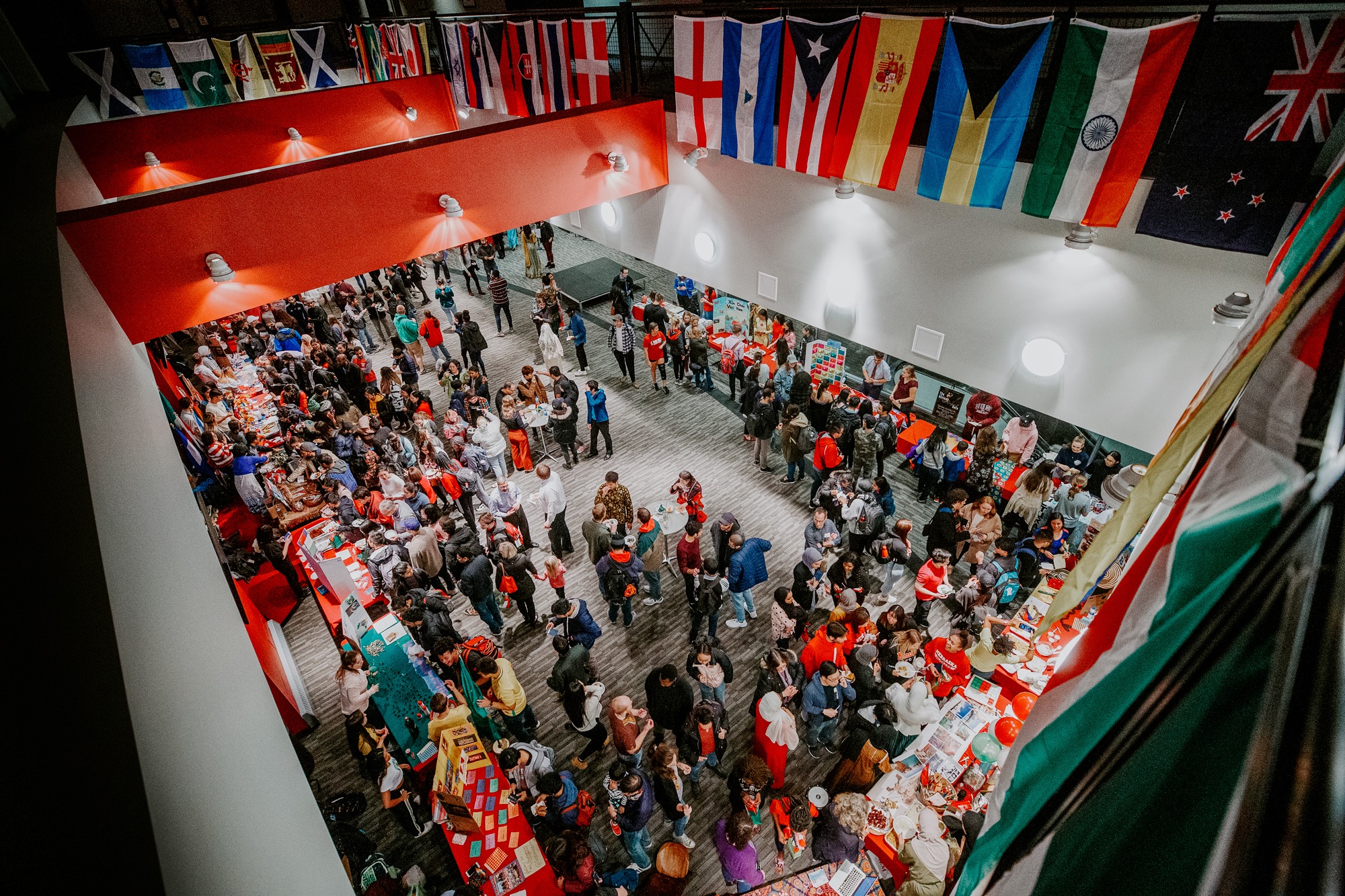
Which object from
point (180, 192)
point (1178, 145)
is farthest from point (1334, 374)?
point (180, 192)

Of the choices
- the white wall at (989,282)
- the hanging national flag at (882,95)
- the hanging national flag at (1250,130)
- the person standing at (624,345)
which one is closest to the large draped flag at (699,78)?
the white wall at (989,282)

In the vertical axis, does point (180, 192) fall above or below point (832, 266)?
above

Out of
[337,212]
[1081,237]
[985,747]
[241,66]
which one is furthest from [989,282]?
[241,66]

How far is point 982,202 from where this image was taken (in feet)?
19.9

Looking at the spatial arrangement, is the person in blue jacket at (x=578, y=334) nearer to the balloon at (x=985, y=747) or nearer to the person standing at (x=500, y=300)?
the person standing at (x=500, y=300)

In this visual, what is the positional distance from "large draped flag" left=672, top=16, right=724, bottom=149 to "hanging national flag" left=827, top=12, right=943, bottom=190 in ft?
6.52

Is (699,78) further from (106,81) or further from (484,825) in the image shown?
(106,81)

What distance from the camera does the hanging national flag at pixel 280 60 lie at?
508 inches

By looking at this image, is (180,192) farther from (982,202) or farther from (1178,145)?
(1178,145)

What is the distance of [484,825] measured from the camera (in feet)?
16.5

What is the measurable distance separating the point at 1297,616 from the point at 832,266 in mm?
8190

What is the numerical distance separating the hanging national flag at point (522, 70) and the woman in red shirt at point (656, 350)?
177 inches

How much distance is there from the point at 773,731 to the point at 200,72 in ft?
55.2

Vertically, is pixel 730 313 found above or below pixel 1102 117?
below
